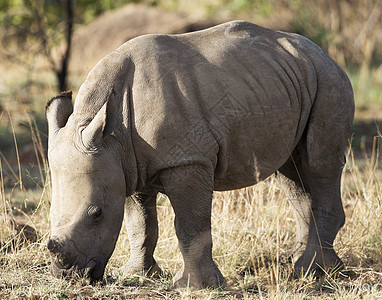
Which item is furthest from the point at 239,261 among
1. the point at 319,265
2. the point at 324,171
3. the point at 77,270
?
the point at 77,270

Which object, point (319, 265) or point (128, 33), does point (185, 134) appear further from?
point (128, 33)

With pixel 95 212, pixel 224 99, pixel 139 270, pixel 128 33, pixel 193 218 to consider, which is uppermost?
pixel 224 99

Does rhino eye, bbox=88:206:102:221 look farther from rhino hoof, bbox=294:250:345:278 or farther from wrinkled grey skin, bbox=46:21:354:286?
rhino hoof, bbox=294:250:345:278

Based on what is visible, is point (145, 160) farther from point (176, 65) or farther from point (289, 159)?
point (289, 159)

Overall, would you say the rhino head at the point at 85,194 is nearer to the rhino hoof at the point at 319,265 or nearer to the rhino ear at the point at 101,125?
the rhino ear at the point at 101,125

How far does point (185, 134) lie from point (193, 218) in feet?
1.85

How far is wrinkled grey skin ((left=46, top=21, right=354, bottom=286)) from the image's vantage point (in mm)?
3850

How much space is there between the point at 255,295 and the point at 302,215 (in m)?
1.06

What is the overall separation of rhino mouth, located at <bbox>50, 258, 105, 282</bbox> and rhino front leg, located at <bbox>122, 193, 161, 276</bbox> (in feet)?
2.57

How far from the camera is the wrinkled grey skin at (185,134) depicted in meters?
3.85

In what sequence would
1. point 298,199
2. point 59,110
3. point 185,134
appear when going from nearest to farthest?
1. point 185,134
2. point 59,110
3. point 298,199

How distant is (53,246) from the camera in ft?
12.2

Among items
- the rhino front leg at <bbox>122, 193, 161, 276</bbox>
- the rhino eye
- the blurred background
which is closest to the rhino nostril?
the rhino eye

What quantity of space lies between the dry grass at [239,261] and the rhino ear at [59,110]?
101 centimetres
